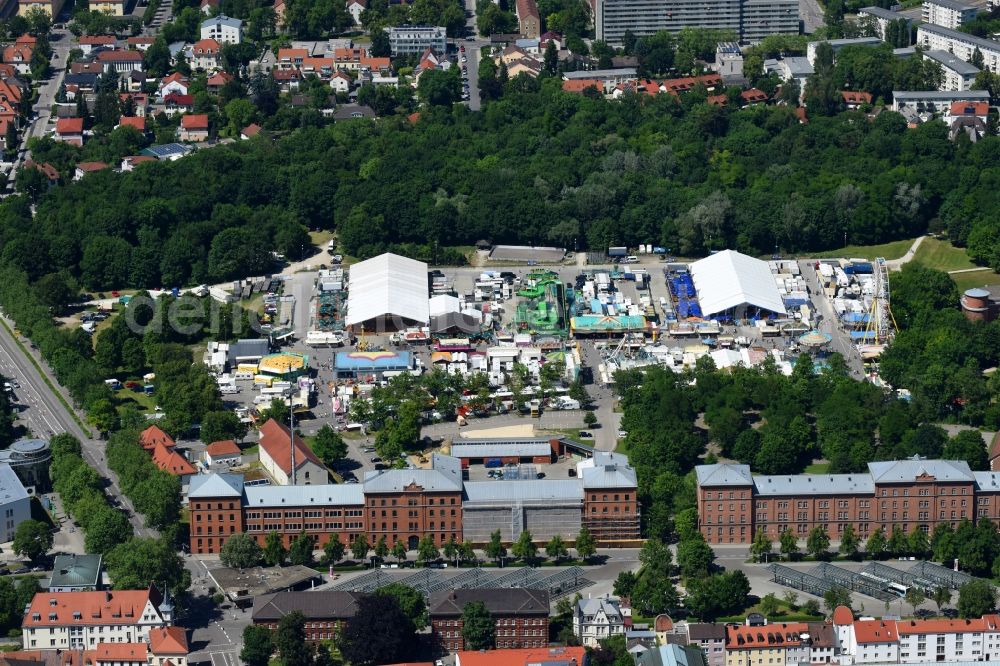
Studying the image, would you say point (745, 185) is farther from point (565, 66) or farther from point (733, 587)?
point (733, 587)

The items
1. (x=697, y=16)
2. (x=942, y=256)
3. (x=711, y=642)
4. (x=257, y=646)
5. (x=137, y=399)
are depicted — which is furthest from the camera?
(x=697, y=16)

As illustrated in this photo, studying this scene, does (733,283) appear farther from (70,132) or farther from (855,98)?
(70,132)

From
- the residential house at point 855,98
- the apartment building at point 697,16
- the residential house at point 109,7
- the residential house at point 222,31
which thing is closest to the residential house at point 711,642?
the residential house at point 855,98

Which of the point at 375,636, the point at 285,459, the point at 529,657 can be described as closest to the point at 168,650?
the point at 375,636

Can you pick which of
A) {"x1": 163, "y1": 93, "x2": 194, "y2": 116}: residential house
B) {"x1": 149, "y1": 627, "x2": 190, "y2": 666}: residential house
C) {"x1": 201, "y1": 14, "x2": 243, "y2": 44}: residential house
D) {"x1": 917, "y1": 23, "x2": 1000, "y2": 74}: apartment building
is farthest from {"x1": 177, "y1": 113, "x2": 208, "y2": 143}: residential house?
{"x1": 149, "y1": 627, "x2": 190, "y2": 666}: residential house

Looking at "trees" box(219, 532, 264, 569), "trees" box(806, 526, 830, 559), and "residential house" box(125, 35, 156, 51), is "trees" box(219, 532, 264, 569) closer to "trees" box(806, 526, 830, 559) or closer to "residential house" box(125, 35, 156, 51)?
"trees" box(806, 526, 830, 559)

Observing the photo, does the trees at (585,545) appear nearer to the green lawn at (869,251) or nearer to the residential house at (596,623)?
the residential house at (596,623)

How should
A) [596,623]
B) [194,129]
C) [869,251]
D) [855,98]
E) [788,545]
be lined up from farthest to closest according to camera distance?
1. [855,98]
2. [194,129]
3. [869,251]
4. [788,545]
5. [596,623]
